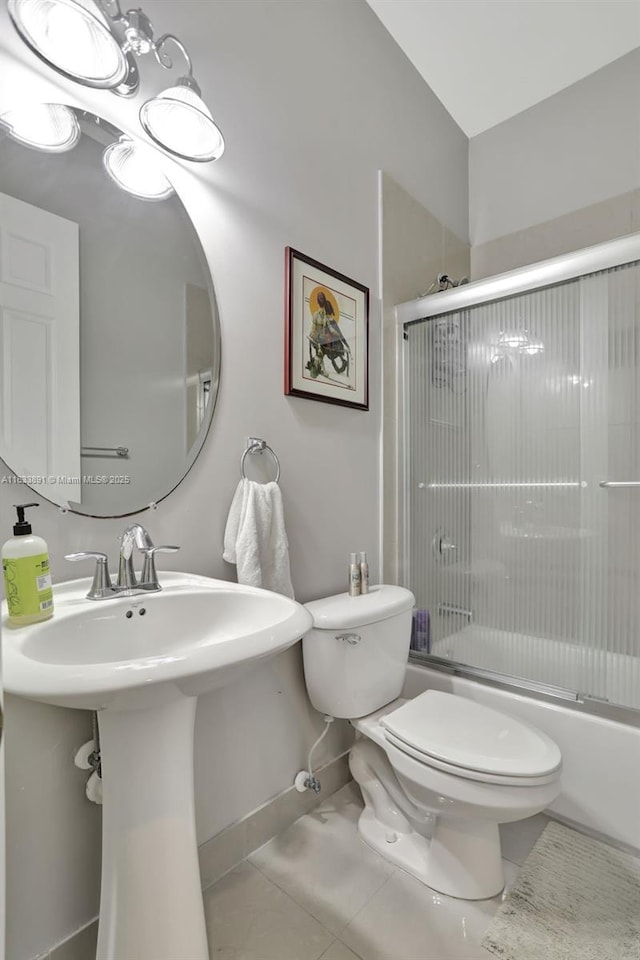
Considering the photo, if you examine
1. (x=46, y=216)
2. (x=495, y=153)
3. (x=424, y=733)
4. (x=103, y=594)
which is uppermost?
(x=495, y=153)

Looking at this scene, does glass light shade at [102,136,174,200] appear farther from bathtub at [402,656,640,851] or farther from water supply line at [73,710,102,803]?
bathtub at [402,656,640,851]

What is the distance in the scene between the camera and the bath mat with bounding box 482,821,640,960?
1060 mm

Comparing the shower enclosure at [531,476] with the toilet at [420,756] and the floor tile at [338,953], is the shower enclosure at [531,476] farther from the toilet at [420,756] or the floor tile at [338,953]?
the floor tile at [338,953]

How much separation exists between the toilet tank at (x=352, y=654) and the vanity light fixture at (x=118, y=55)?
4.06 ft

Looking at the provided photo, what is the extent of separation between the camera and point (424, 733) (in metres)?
1.21

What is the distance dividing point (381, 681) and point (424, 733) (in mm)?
240

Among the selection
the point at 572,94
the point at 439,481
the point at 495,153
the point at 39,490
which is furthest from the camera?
the point at 495,153

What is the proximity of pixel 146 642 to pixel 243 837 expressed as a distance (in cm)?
74

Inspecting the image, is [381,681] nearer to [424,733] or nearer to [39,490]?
[424,733]

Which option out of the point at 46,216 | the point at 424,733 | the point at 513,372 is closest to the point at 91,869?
the point at 424,733

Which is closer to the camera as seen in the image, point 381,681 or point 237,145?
point 237,145

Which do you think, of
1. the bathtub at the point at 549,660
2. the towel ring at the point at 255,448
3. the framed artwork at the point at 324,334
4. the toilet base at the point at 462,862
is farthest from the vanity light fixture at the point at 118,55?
the toilet base at the point at 462,862

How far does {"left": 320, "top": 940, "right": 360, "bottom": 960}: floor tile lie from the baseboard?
1.06ft

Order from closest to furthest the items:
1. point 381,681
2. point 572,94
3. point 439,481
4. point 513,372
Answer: point 381,681 → point 513,372 → point 439,481 → point 572,94
